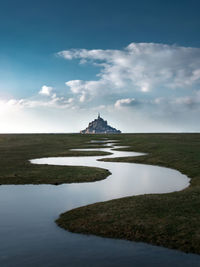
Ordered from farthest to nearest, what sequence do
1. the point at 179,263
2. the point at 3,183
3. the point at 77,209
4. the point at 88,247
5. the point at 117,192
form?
1. the point at 3,183
2. the point at 117,192
3. the point at 77,209
4. the point at 88,247
5. the point at 179,263

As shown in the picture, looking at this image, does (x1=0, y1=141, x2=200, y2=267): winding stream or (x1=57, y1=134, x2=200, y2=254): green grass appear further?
(x1=57, y1=134, x2=200, y2=254): green grass

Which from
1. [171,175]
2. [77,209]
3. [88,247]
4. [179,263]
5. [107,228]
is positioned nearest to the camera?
[179,263]

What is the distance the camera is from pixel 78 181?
3747 cm

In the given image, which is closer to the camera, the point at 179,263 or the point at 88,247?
the point at 179,263

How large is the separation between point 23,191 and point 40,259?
18.0 m

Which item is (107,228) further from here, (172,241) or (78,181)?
(78,181)

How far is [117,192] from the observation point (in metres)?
30.7

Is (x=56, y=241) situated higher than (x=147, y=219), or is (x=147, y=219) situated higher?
(x=147, y=219)

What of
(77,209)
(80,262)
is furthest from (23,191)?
(80,262)

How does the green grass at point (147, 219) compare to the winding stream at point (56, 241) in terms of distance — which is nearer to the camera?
the winding stream at point (56, 241)

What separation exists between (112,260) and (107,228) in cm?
438

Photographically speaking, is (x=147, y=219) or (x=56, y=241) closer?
(x=56, y=241)

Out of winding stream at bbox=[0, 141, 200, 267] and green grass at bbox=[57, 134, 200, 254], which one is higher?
green grass at bbox=[57, 134, 200, 254]

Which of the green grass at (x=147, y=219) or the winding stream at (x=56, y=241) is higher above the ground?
the green grass at (x=147, y=219)
